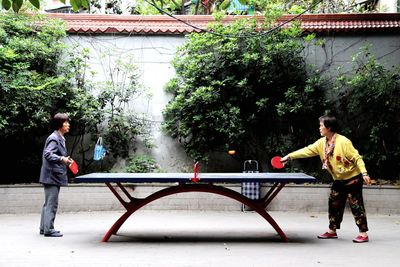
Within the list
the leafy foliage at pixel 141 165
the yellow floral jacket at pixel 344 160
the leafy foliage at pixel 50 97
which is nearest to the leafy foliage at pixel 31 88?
the leafy foliage at pixel 50 97

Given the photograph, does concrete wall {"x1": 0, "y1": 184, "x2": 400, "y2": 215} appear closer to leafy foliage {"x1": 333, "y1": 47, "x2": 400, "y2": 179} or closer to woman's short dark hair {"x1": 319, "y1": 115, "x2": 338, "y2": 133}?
leafy foliage {"x1": 333, "y1": 47, "x2": 400, "y2": 179}

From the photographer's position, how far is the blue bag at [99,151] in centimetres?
1079

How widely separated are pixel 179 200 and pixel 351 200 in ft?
13.4

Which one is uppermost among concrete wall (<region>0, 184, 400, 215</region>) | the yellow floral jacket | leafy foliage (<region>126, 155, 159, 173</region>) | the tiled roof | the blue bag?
the tiled roof

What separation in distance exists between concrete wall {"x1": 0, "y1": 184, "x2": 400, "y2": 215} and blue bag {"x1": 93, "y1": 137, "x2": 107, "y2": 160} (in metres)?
0.92

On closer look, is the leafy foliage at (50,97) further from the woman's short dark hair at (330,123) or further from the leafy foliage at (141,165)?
the woman's short dark hair at (330,123)

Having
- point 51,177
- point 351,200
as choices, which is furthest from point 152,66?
point 351,200

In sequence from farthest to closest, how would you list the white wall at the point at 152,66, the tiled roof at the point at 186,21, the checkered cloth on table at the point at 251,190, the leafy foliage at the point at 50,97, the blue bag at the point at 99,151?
the white wall at the point at 152,66 < the tiled roof at the point at 186,21 < the blue bag at the point at 99,151 < the checkered cloth on table at the point at 251,190 < the leafy foliage at the point at 50,97

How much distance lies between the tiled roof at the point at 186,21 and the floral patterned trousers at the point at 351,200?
5341 millimetres

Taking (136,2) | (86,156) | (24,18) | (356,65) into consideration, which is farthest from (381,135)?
(136,2)

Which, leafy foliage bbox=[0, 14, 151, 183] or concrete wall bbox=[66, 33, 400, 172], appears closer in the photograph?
leafy foliage bbox=[0, 14, 151, 183]

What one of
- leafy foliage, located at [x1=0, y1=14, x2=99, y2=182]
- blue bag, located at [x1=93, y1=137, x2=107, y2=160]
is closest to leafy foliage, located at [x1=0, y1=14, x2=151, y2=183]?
leafy foliage, located at [x1=0, y1=14, x2=99, y2=182]

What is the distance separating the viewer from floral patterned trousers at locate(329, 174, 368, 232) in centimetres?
661

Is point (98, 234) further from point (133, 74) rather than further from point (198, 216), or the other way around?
point (133, 74)
